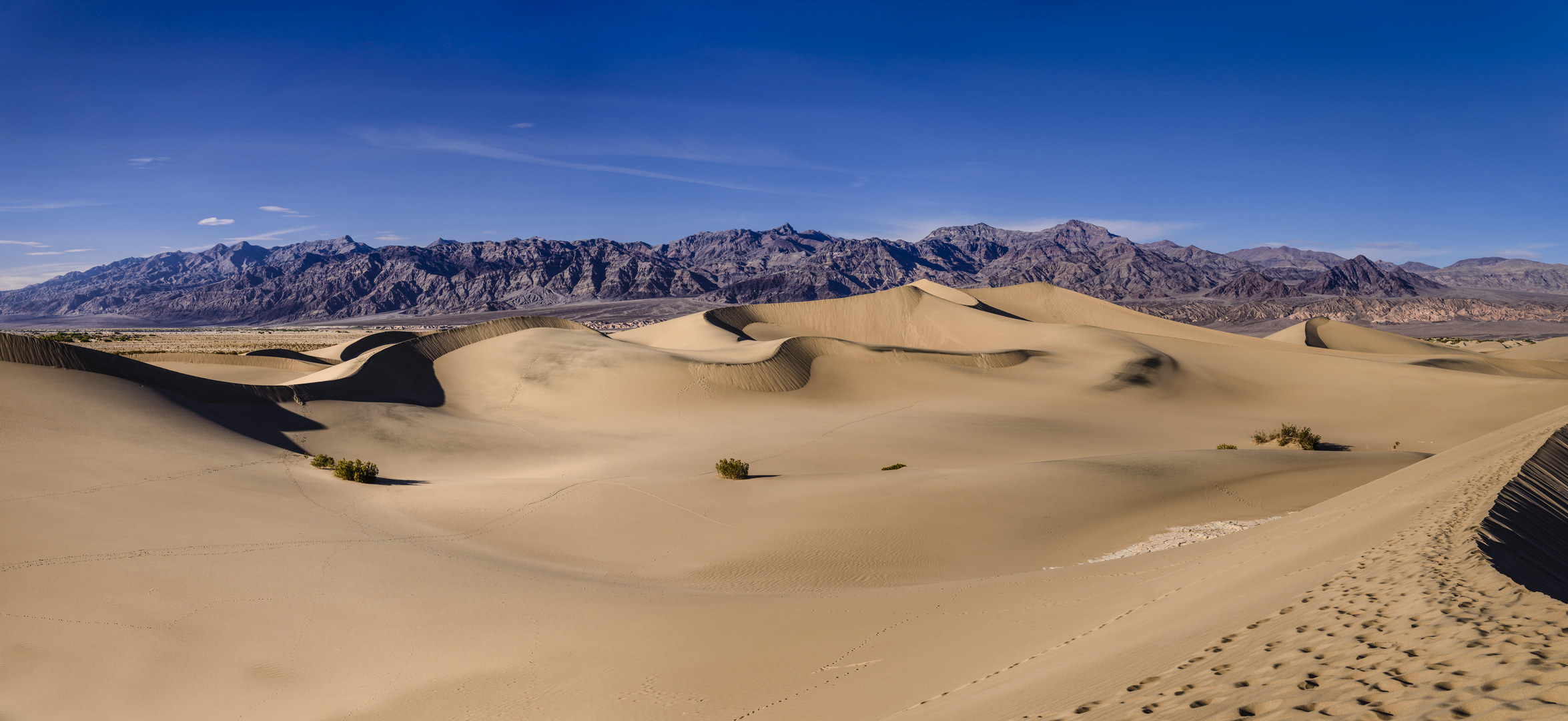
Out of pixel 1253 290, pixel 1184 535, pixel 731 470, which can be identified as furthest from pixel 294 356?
pixel 1253 290

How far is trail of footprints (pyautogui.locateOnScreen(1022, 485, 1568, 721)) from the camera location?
133 inches

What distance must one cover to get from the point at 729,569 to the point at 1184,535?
8.16 metres

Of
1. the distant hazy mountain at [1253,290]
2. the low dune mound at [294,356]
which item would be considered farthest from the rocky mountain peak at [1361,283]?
the low dune mound at [294,356]

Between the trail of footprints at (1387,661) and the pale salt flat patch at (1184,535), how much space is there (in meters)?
6.81

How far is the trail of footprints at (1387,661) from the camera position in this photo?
3369mm

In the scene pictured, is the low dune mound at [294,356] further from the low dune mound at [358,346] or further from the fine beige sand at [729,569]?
the fine beige sand at [729,569]

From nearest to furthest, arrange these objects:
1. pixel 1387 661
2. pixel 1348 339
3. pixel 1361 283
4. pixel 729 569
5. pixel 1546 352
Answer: pixel 1387 661 < pixel 729 569 < pixel 1546 352 < pixel 1348 339 < pixel 1361 283

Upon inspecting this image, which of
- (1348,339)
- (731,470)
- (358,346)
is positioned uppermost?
(1348,339)

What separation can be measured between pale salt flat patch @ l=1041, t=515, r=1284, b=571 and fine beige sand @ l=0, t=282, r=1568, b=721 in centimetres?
19

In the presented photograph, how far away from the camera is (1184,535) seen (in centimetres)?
1309

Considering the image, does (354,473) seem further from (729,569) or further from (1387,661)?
(1387,661)

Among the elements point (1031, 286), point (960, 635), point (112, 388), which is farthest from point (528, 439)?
point (1031, 286)

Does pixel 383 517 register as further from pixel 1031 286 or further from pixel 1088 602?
pixel 1031 286

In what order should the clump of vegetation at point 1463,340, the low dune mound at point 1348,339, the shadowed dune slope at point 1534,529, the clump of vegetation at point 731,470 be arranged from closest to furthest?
the shadowed dune slope at point 1534,529
the clump of vegetation at point 731,470
the low dune mound at point 1348,339
the clump of vegetation at point 1463,340
